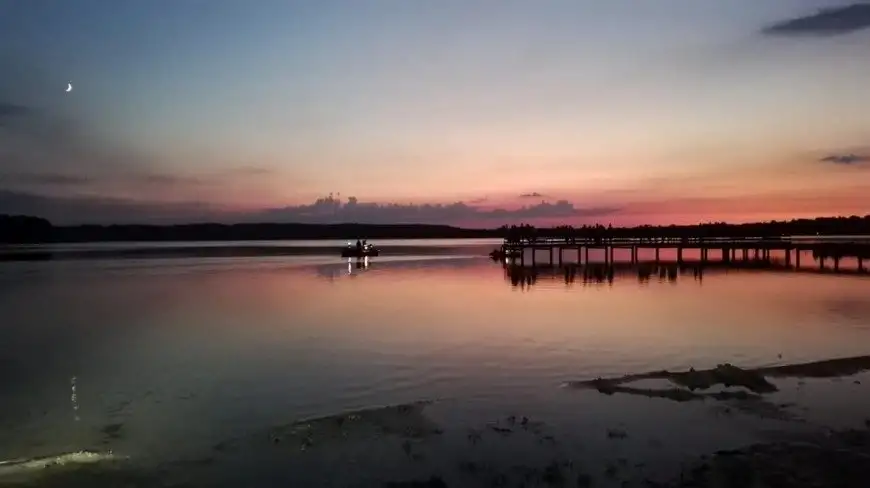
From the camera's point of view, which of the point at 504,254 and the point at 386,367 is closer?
the point at 386,367

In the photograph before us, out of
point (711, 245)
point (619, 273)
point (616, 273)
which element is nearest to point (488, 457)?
point (616, 273)

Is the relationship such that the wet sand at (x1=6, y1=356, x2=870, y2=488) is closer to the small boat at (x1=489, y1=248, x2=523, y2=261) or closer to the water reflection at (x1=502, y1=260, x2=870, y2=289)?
the water reflection at (x1=502, y1=260, x2=870, y2=289)

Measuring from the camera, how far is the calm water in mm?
12555

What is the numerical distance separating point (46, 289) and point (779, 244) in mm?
73260

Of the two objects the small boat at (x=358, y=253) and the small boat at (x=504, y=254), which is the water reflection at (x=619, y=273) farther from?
the small boat at (x=358, y=253)

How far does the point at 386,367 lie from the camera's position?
21.2 metres

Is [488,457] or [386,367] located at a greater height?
[488,457]

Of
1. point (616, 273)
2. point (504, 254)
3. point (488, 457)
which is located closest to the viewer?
point (488, 457)

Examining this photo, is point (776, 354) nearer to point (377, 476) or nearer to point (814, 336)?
point (814, 336)

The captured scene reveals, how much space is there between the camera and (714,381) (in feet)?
57.2

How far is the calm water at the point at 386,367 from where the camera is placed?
41.2 feet

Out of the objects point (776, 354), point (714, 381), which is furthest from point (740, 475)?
point (776, 354)

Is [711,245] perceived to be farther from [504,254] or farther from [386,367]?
[386,367]

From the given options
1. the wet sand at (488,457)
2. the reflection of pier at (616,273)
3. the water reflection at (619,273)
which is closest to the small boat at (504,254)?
the water reflection at (619,273)
